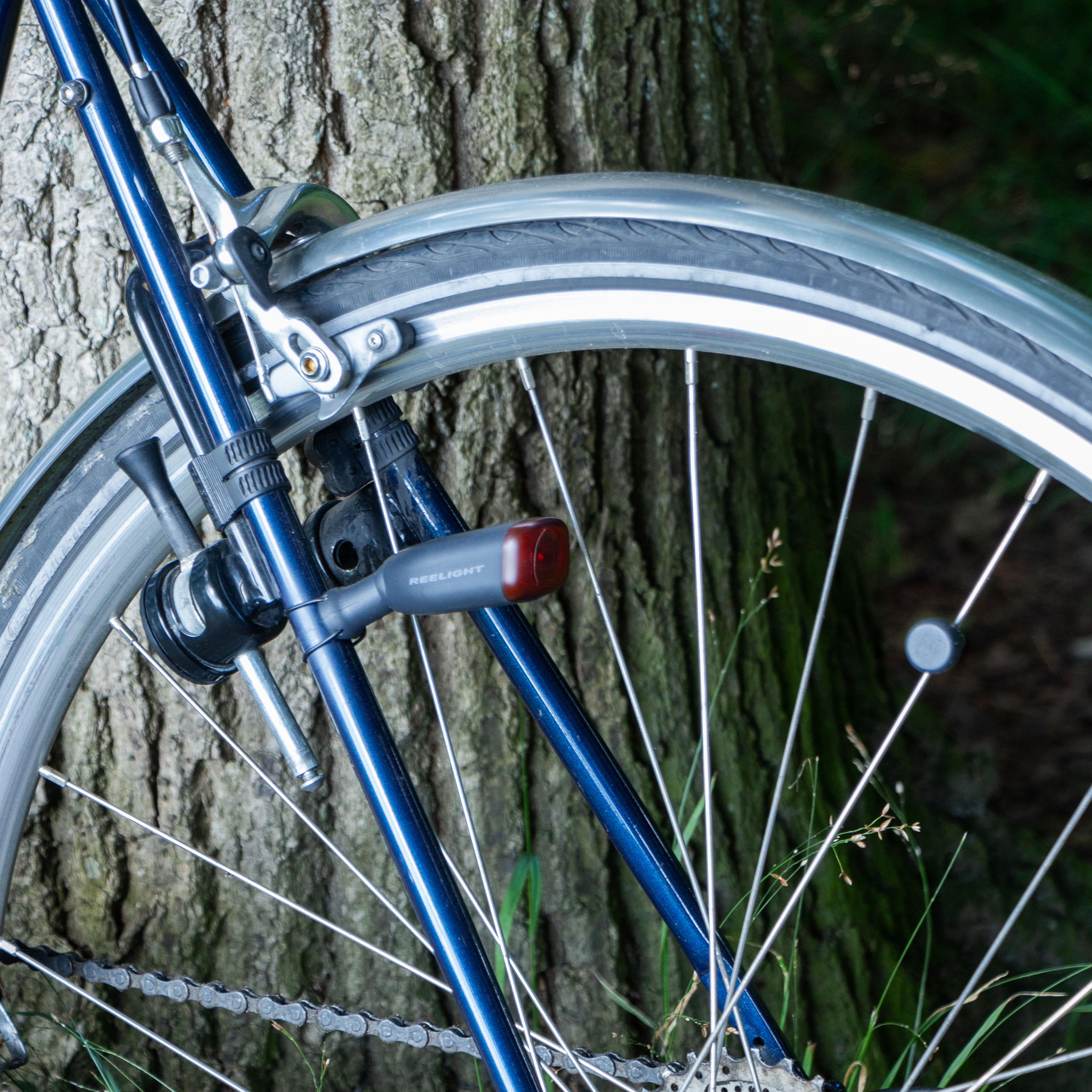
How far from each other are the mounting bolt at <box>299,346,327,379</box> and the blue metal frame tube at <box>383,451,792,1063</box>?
0.12 meters

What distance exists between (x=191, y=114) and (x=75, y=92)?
8 centimetres

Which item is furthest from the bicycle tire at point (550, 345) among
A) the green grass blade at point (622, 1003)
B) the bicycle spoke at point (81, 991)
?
the green grass blade at point (622, 1003)

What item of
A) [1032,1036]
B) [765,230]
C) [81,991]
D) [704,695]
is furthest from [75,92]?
[1032,1036]

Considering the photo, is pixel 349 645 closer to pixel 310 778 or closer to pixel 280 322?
pixel 310 778

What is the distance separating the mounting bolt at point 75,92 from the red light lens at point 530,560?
1.35 ft

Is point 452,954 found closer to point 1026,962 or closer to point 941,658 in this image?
point 941,658

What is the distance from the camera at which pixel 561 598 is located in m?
1.17

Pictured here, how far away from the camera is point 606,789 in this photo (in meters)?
0.77

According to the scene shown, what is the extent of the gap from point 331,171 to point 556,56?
0.85ft

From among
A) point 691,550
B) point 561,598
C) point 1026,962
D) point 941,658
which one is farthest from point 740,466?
point 1026,962

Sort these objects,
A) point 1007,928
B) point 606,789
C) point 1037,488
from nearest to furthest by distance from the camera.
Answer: point 1037,488, point 1007,928, point 606,789

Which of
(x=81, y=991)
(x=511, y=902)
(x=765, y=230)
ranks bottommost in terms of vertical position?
(x=81, y=991)

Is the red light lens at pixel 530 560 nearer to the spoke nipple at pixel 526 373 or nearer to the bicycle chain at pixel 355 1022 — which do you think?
the spoke nipple at pixel 526 373

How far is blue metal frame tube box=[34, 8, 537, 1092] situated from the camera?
2.19 ft
